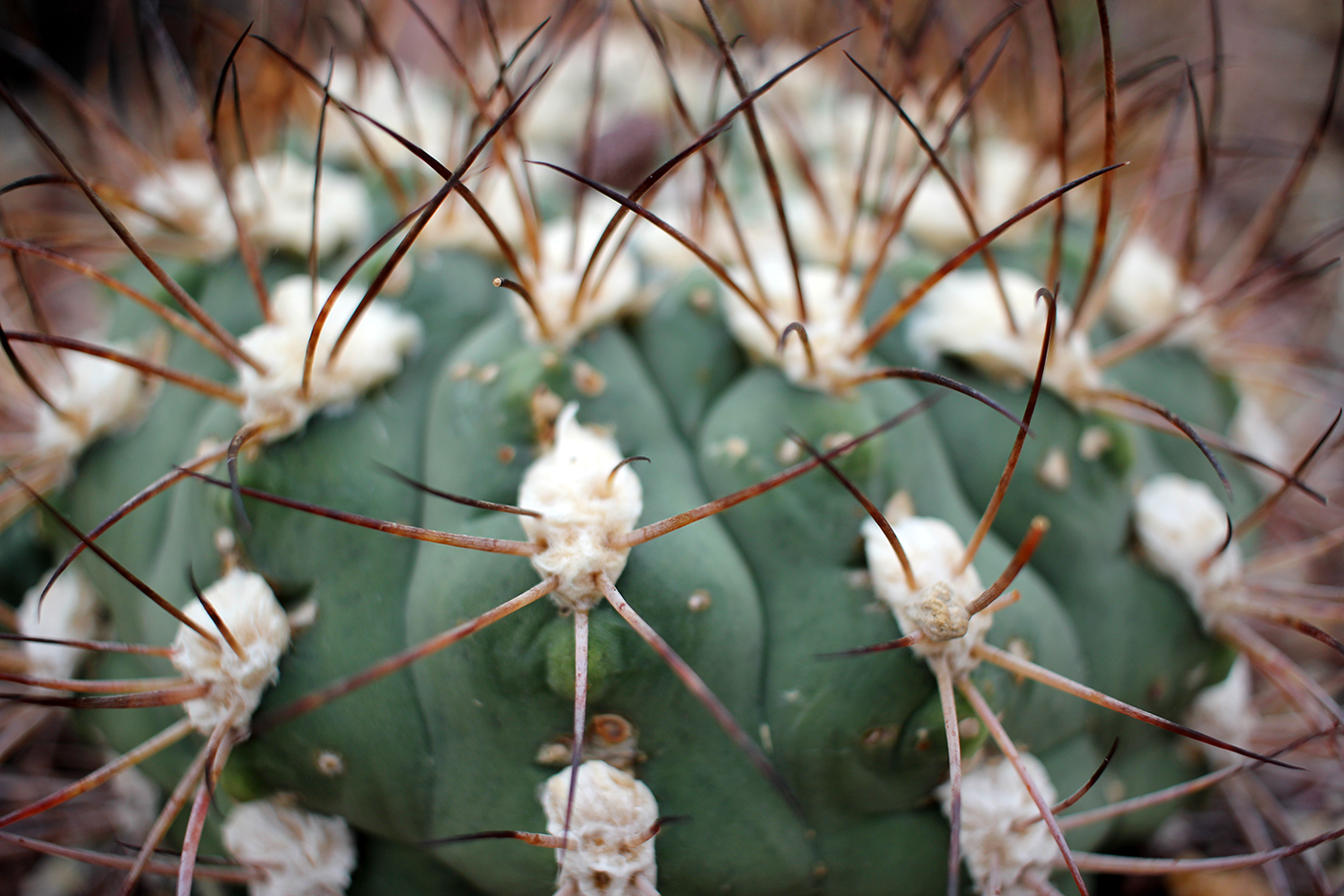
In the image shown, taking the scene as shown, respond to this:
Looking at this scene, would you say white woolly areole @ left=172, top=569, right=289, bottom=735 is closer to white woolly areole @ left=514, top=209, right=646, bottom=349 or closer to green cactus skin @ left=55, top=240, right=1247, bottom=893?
green cactus skin @ left=55, top=240, right=1247, bottom=893

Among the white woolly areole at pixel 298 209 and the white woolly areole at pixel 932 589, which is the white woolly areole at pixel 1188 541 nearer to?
the white woolly areole at pixel 932 589

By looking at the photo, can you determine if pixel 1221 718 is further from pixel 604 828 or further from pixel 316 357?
pixel 316 357

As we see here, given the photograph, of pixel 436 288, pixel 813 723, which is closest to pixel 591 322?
pixel 436 288

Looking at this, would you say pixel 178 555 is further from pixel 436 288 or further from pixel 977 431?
pixel 977 431

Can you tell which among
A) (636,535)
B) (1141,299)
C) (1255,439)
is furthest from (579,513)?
(1255,439)

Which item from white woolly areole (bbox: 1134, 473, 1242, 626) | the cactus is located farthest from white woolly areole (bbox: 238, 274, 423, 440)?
white woolly areole (bbox: 1134, 473, 1242, 626)

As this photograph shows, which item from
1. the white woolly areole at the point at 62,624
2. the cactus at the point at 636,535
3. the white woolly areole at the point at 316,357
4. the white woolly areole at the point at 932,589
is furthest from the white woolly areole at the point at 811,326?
the white woolly areole at the point at 62,624
